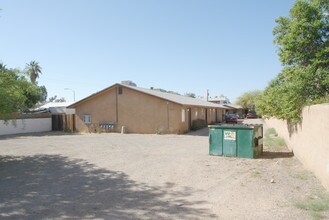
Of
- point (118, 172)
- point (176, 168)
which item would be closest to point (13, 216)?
point (118, 172)

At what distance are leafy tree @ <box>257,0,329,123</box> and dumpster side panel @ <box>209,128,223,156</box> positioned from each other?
9.73 ft

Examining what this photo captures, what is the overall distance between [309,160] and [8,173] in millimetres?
10208

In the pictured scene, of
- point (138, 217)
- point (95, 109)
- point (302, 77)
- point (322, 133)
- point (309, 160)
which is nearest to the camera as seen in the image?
point (138, 217)

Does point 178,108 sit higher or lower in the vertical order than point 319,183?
higher

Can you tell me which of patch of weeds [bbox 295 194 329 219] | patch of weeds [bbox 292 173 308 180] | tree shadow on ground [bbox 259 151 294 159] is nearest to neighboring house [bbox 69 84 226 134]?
tree shadow on ground [bbox 259 151 294 159]

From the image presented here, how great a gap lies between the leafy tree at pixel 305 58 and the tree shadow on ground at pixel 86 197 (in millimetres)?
6519

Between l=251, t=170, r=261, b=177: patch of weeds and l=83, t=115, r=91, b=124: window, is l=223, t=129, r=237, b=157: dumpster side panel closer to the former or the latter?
l=251, t=170, r=261, b=177: patch of weeds

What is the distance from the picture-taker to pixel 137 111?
89.1 feet

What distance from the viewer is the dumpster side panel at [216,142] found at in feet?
43.0

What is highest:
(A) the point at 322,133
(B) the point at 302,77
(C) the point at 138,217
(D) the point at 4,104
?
(B) the point at 302,77

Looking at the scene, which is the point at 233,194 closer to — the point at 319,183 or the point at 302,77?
the point at 319,183

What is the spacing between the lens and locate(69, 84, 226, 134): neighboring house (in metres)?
26.1

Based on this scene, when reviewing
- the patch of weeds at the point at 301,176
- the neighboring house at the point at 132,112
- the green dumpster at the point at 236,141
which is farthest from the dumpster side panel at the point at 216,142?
the neighboring house at the point at 132,112

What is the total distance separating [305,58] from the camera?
1279 centimetres
